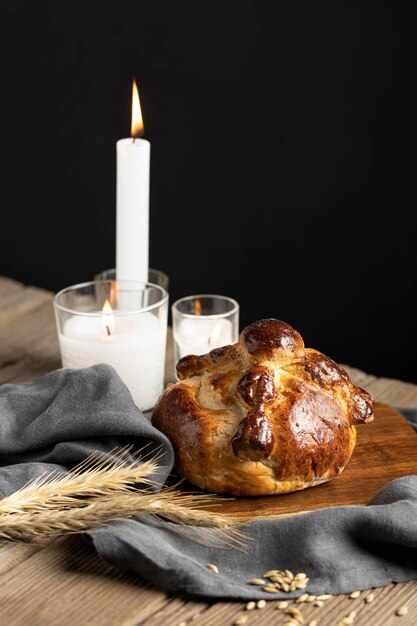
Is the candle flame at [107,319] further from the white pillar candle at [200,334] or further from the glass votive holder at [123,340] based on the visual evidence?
the white pillar candle at [200,334]

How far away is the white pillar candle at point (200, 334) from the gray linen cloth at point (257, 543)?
434mm

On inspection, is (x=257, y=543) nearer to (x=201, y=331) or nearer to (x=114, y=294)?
(x=201, y=331)

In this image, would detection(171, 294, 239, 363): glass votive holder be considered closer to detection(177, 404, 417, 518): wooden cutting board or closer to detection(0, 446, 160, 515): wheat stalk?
detection(177, 404, 417, 518): wooden cutting board

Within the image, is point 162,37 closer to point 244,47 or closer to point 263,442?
point 244,47

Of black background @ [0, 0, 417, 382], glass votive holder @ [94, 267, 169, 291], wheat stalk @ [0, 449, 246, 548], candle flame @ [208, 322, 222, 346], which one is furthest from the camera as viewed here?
black background @ [0, 0, 417, 382]

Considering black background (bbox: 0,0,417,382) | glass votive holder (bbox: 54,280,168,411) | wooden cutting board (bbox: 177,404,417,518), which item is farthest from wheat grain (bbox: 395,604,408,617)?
black background (bbox: 0,0,417,382)

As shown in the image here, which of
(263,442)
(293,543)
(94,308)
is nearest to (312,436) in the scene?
(263,442)

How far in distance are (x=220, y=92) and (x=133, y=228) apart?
3.89ft

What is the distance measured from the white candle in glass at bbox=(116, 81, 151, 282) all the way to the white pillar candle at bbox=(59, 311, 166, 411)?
0.19 metres

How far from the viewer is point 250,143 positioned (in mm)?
3133

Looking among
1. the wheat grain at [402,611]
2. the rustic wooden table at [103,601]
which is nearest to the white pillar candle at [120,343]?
the rustic wooden table at [103,601]

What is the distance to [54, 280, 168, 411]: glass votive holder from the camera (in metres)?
1.90

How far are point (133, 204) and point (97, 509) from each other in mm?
849

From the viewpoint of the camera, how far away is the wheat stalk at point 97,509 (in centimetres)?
137
